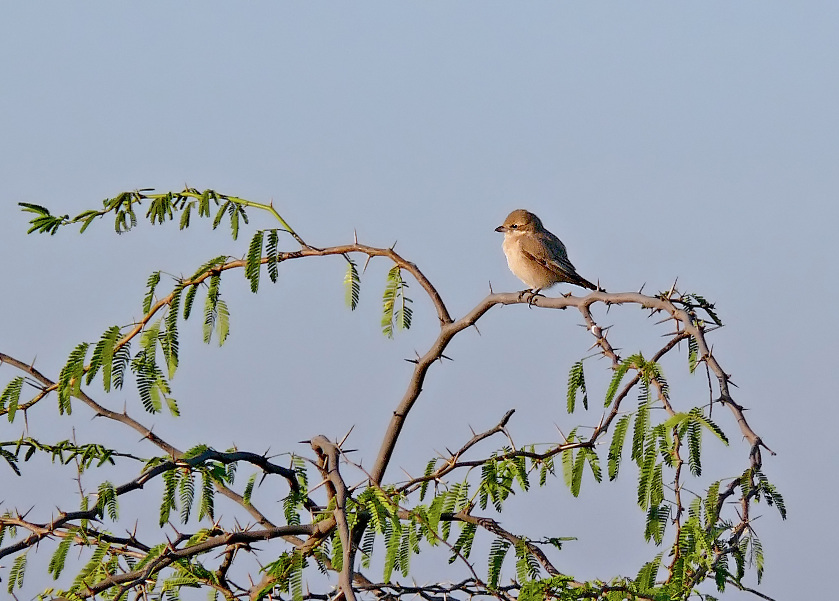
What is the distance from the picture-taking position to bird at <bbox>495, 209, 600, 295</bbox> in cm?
916

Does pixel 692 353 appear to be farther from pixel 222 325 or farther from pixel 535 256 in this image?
pixel 535 256

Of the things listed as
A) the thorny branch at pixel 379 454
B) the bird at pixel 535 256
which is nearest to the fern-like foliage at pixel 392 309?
the thorny branch at pixel 379 454

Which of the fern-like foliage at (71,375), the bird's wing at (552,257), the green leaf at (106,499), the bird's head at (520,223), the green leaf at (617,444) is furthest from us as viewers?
the bird's head at (520,223)

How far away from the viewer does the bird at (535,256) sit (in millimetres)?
9156

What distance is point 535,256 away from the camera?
366 inches

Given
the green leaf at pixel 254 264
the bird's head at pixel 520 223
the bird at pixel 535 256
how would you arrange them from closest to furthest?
1. the green leaf at pixel 254 264
2. the bird at pixel 535 256
3. the bird's head at pixel 520 223

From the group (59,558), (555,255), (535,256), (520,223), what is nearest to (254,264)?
(59,558)

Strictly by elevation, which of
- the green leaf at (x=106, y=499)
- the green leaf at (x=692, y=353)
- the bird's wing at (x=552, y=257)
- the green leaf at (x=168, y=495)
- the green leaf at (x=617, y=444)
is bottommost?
the green leaf at (x=106, y=499)

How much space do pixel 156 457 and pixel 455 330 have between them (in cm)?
159

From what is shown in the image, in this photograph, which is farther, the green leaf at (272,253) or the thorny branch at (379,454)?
the green leaf at (272,253)

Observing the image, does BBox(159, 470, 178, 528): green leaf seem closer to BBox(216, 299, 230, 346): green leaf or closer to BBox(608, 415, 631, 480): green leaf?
BBox(216, 299, 230, 346): green leaf

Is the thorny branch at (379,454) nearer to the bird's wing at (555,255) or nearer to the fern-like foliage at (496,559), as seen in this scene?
the fern-like foliage at (496,559)

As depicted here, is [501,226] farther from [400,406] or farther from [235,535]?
[235,535]

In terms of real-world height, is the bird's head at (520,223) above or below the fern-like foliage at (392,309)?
above
